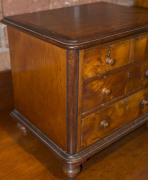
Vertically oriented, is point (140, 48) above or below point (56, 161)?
above

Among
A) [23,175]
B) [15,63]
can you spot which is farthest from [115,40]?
[23,175]

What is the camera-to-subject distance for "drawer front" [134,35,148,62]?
4.55ft

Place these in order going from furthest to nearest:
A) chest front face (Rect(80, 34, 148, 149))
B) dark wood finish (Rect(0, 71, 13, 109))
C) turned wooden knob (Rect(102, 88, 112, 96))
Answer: dark wood finish (Rect(0, 71, 13, 109)) → turned wooden knob (Rect(102, 88, 112, 96)) → chest front face (Rect(80, 34, 148, 149))

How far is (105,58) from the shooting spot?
4.15 ft

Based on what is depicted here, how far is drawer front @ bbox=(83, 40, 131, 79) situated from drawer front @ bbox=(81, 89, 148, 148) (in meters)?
0.26

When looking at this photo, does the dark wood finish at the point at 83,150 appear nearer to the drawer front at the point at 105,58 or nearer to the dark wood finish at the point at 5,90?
the dark wood finish at the point at 5,90

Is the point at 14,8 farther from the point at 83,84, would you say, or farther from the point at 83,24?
the point at 83,84

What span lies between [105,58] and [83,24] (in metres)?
0.24

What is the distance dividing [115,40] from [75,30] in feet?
0.68

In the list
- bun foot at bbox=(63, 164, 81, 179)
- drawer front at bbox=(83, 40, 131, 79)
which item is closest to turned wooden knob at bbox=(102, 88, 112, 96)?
drawer front at bbox=(83, 40, 131, 79)

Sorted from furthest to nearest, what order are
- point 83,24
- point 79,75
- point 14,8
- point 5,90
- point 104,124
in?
point 5,90 < point 14,8 < point 104,124 < point 83,24 < point 79,75

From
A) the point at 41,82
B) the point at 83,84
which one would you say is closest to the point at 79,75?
the point at 83,84

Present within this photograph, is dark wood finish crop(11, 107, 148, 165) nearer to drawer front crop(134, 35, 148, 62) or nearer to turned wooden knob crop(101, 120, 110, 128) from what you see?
turned wooden knob crop(101, 120, 110, 128)

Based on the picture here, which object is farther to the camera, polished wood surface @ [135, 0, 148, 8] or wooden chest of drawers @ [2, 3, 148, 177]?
polished wood surface @ [135, 0, 148, 8]
